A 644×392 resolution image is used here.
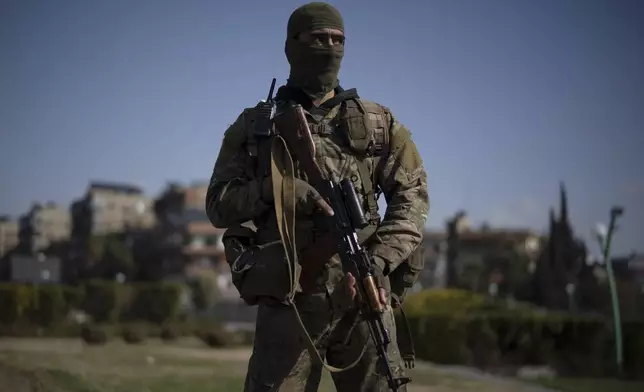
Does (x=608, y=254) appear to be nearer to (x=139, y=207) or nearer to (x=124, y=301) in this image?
(x=124, y=301)

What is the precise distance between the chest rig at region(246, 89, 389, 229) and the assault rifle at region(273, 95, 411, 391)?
9 centimetres

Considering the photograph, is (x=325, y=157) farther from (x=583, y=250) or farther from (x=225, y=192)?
(x=583, y=250)

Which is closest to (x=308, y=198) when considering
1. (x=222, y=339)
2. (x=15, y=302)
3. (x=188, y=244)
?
(x=222, y=339)

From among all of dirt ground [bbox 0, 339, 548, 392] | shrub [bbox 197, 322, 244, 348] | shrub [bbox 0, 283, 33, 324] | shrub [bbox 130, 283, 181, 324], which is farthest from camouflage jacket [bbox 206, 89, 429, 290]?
shrub [bbox 130, 283, 181, 324]

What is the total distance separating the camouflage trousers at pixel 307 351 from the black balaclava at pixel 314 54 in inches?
35.2

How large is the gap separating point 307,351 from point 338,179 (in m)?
0.71

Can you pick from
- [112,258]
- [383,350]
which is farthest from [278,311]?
[112,258]

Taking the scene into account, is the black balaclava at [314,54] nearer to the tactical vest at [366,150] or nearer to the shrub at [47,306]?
the tactical vest at [366,150]

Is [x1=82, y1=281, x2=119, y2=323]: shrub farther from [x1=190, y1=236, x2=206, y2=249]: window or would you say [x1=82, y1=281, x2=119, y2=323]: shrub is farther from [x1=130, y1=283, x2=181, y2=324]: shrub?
[x1=190, y1=236, x2=206, y2=249]: window

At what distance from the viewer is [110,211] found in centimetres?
6144

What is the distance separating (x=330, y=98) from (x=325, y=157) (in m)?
0.28

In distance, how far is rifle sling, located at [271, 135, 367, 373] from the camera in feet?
12.3

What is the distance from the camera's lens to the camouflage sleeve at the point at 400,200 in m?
3.80

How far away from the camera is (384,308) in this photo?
11.9 feet
